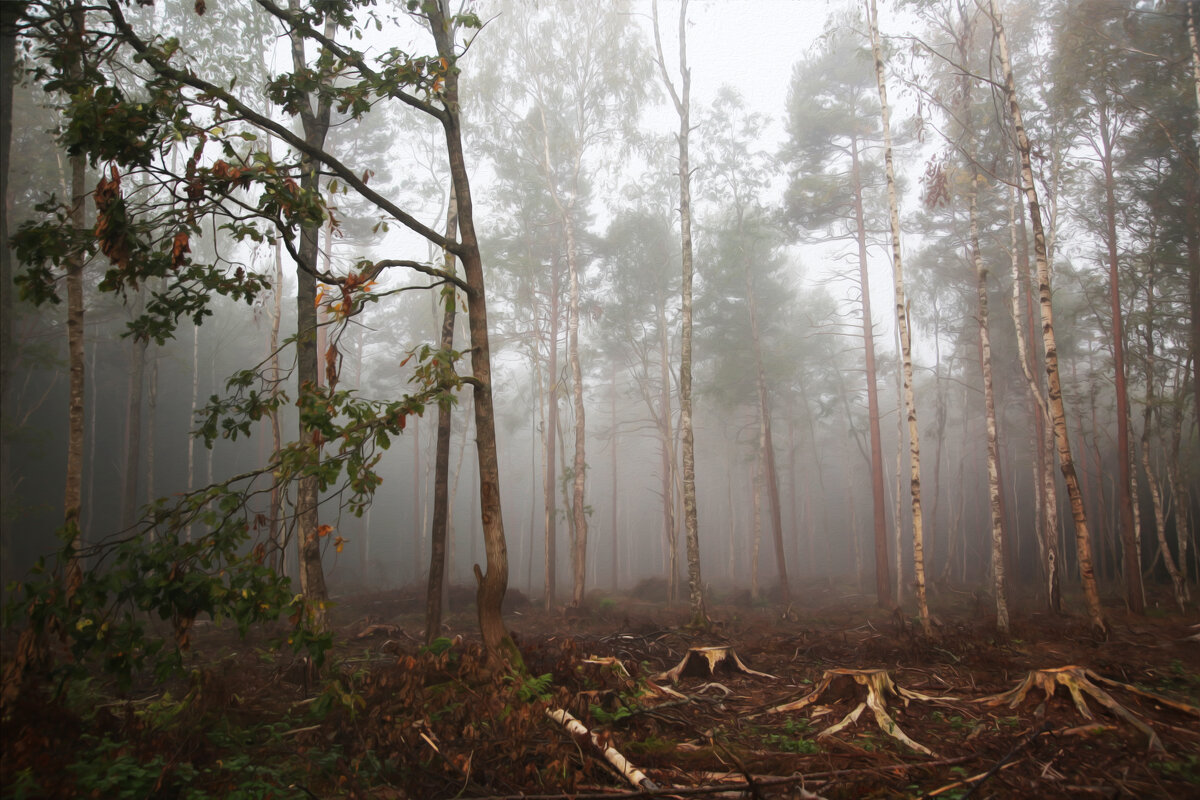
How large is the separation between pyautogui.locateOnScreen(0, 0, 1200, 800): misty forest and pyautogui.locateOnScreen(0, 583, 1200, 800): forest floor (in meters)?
0.04

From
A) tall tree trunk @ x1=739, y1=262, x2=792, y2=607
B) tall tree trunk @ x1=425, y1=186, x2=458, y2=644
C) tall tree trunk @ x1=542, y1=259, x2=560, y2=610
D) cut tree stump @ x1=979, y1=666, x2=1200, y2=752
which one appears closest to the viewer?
cut tree stump @ x1=979, y1=666, x2=1200, y2=752

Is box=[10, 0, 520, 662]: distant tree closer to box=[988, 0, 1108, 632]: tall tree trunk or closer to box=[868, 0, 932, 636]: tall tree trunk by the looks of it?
box=[868, 0, 932, 636]: tall tree trunk

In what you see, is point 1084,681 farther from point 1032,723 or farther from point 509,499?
point 509,499

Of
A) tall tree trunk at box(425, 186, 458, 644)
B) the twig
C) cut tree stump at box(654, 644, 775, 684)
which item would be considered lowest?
cut tree stump at box(654, 644, 775, 684)

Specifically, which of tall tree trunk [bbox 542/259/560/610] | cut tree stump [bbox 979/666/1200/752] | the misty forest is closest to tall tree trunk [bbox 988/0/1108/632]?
the misty forest

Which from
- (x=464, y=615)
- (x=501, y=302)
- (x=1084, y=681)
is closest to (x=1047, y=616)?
(x=1084, y=681)

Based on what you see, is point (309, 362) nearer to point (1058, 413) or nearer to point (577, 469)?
point (577, 469)

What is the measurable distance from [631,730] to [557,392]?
14063mm

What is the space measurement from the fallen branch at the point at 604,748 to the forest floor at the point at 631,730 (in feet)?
0.19

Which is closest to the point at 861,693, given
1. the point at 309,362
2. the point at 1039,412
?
the point at 309,362

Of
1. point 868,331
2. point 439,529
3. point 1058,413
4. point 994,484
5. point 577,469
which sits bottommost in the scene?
point 439,529

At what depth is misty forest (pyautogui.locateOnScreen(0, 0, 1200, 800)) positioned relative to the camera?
165 inches

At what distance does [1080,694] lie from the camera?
5180 millimetres

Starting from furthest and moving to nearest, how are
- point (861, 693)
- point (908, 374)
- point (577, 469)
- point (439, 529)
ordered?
point (577, 469) < point (908, 374) < point (439, 529) < point (861, 693)
